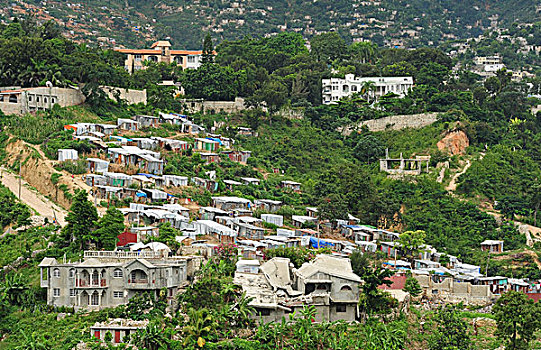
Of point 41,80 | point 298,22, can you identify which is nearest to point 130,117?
point 41,80

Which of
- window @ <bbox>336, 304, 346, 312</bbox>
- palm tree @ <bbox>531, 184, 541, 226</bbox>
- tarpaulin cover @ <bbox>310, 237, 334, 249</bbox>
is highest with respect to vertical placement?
palm tree @ <bbox>531, 184, 541, 226</bbox>

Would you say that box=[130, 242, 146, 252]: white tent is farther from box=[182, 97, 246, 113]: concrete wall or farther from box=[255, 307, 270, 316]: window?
box=[182, 97, 246, 113]: concrete wall

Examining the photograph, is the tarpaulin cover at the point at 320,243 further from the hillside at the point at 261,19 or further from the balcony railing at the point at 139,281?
the hillside at the point at 261,19

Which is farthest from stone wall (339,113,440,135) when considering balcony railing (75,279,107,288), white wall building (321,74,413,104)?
balcony railing (75,279,107,288)

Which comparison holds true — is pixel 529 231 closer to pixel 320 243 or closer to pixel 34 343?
pixel 320 243

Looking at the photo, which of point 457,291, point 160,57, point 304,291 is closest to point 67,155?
point 304,291
